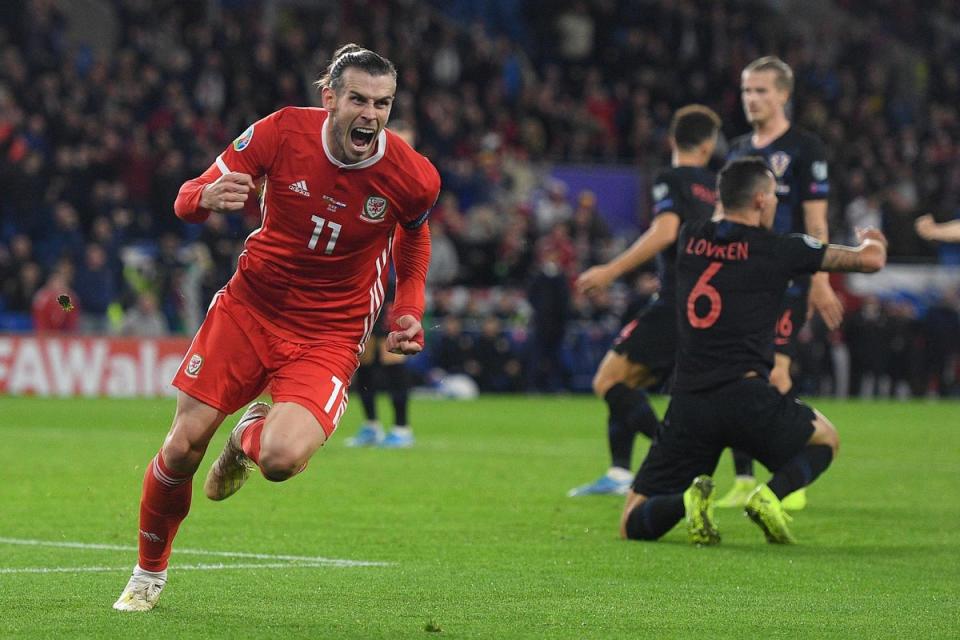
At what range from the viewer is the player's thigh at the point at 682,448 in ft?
26.2

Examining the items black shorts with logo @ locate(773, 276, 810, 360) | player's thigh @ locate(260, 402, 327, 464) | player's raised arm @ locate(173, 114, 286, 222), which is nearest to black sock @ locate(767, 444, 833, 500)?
black shorts with logo @ locate(773, 276, 810, 360)

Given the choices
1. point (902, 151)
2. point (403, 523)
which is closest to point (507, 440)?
point (403, 523)

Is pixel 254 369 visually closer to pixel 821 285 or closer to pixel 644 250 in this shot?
pixel 644 250

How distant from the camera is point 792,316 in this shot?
9.84 metres

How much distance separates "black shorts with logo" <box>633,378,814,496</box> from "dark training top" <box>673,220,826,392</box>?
0.28 ft

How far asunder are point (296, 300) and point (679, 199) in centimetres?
419

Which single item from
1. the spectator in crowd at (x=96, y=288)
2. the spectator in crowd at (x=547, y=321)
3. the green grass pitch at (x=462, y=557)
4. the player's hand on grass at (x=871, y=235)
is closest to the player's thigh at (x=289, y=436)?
the green grass pitch at (x=462, y=557)

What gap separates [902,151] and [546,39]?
7151 mm

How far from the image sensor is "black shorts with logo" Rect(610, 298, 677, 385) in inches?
395

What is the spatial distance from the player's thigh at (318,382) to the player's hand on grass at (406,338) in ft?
0.68

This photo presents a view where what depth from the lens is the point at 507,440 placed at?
15672mm

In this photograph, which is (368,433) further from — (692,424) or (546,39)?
(546,39)

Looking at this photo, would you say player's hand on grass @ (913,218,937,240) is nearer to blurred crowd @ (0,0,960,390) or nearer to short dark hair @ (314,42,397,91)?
short dark hair @ (314,42,397,91)

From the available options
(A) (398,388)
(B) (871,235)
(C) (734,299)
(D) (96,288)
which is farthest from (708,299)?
(D) (96,288)
